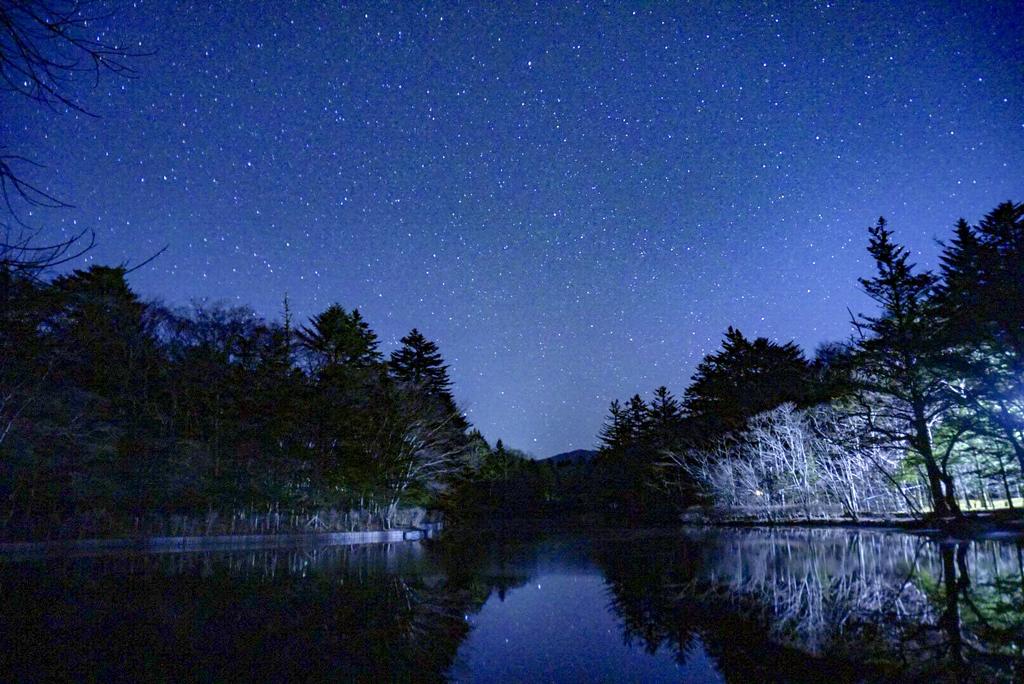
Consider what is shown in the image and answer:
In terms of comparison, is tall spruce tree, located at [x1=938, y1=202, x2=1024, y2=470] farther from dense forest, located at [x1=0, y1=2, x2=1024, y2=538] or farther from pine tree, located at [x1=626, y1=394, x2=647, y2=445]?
pine tree, located at [x1=626, y1=394, x2=647, y2=445]

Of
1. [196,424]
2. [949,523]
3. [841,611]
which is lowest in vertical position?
[949,523]

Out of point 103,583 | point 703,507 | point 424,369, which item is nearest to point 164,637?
point 103,583

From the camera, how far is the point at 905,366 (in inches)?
941

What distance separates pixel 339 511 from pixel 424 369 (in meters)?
26.5

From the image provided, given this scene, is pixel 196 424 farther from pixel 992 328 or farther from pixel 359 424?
pixel 992 328

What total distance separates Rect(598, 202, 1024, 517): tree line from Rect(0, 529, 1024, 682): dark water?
253 inches

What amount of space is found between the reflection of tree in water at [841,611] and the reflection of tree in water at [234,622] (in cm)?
238

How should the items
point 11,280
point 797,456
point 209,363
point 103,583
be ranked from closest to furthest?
point 11,280 < point 103,583 < point 209,363 < point 797,456

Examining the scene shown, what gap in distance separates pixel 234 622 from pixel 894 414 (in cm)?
2363

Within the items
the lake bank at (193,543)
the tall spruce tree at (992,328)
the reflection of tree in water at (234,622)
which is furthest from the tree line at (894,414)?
the lake bank at (193,543)

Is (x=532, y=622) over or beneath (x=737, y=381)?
beneath

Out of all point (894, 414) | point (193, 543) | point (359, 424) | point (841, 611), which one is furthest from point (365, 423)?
point (841, 611)

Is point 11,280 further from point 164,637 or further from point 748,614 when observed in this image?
point 748,614

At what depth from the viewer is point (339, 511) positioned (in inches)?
1134
